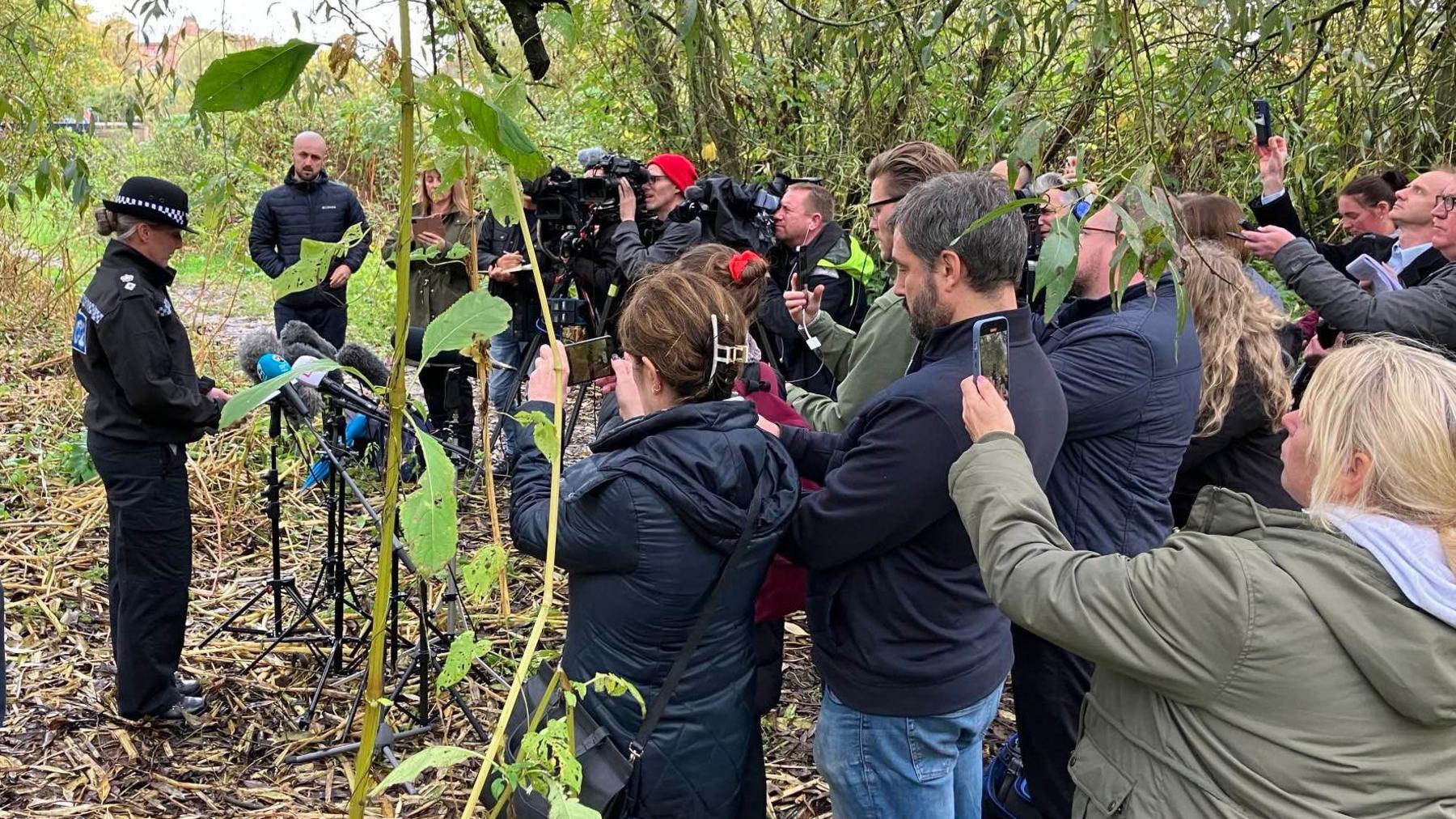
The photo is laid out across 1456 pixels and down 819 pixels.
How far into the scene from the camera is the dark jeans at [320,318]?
20.4ft

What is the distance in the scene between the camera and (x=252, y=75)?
2.33 feet

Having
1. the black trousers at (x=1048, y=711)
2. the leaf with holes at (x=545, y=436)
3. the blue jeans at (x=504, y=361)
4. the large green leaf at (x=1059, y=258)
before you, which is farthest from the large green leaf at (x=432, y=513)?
the blue jeans at (x=504, y=361)

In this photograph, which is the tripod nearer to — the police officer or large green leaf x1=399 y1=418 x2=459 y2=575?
the police officer

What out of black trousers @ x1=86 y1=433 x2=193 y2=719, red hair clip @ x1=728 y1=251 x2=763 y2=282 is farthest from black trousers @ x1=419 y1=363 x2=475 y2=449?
red hair clip @ x1=728 y1=251 x2=763 y2=282

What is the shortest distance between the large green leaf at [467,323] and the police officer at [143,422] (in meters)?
2.54

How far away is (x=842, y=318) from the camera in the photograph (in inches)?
155

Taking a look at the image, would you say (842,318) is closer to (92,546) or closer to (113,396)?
(113,396)

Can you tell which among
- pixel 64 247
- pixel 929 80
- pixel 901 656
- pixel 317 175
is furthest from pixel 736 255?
pixel 64 247

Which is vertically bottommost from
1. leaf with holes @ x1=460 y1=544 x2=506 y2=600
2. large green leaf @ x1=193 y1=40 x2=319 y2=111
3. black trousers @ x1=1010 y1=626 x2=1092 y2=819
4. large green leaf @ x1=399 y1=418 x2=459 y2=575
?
black trousers @ x1=1010 y1=626 x2=1092 y2=819

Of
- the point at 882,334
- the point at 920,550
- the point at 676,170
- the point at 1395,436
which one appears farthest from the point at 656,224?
the point at 1395,436

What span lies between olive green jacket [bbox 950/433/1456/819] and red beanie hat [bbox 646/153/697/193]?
145 inches

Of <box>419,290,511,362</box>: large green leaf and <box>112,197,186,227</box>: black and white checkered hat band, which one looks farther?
<box>112,197,186,227</box>: black and white checkered hat band

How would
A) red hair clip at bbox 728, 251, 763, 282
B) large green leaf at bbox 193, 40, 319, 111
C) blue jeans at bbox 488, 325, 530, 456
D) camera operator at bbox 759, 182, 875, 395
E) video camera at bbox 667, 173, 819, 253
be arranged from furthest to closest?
blue jeans at bbox 488, 325, 530, 456, video camera at bbox 667, 173, 819, 253, camera operator at bbox 759, 182, 875, 395, red hair clip at bbox 728, 251, 763, 282, large green leaf at bbox 193, 40, 319, 111

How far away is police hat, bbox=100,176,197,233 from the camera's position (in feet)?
10.0
